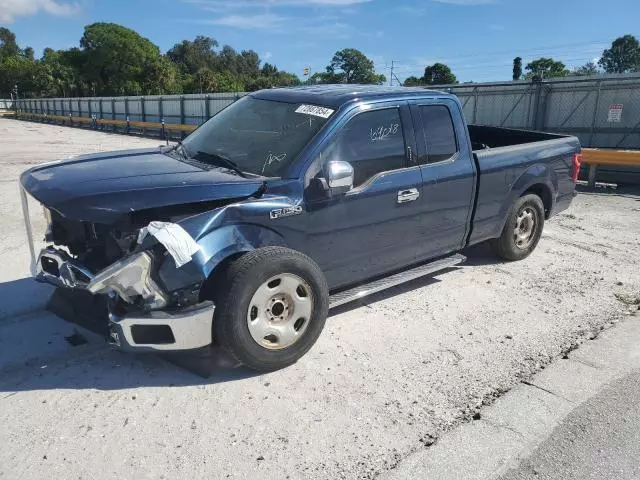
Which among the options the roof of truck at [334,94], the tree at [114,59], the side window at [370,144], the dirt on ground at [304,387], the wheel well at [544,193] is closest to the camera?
the dirt on ground at [304,387]

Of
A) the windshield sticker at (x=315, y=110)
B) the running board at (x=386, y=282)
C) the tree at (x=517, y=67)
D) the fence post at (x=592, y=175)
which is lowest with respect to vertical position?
the running board at (x=386, y=282)

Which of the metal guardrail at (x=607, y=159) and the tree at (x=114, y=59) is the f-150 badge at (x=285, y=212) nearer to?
the metal guardrail at (x=607, y=159)

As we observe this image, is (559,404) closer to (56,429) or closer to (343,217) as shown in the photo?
(343,217)

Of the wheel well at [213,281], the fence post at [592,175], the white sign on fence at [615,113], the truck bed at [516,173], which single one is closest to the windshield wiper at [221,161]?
the wheel well at [213,281]

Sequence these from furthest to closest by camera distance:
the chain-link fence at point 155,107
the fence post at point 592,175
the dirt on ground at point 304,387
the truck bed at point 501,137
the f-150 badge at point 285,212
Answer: the chain-link fence at point 155,107 < the fence post at point 592,175 < the truck bed at point 501,137 < the f-150 badge at point 285,212 < the dirt on ground at point 304,387

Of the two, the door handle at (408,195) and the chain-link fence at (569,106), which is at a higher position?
the chain-link fence at (569,106)

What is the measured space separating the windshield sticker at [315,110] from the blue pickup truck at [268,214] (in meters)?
0.01

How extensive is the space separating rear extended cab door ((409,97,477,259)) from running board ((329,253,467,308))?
9 cm

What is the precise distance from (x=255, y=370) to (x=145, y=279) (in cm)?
96

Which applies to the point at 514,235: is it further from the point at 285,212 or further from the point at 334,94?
the point at 285,212

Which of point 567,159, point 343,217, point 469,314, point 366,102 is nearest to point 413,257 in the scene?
point 469,314

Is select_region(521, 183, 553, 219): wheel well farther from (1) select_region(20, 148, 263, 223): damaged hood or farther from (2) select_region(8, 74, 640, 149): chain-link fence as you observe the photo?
(2) select_region(8, 74, 640, 149): chain-link fence

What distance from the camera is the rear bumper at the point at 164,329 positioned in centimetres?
318

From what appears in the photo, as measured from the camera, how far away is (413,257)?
4754 millimetres
